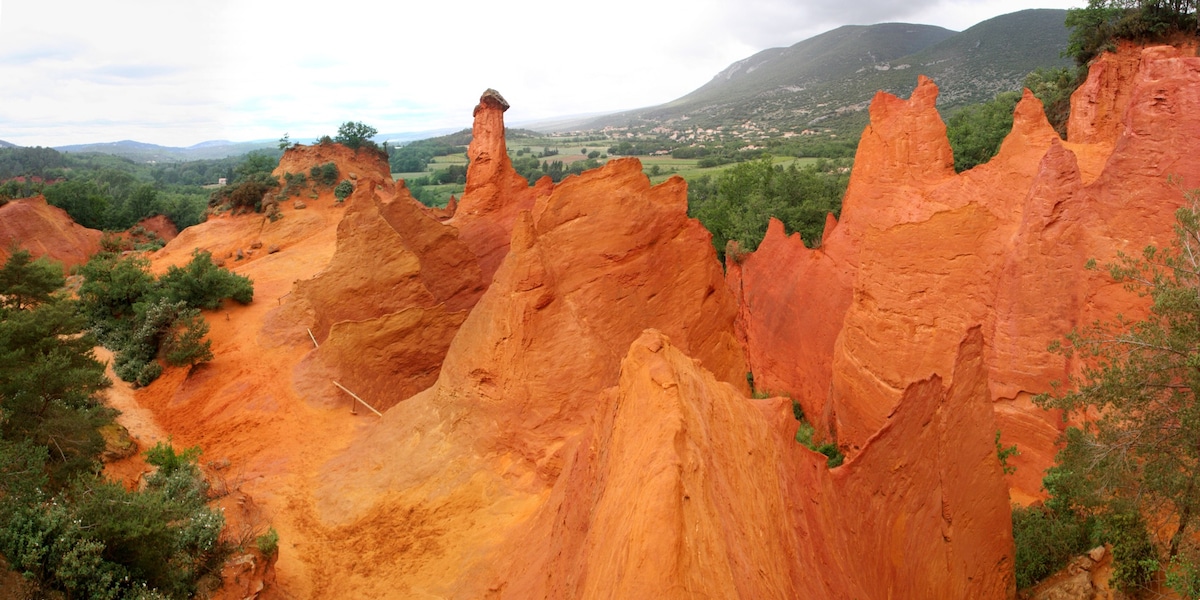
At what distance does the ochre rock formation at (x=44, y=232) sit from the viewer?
31.6 metres

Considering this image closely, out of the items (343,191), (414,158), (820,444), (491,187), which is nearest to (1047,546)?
(820,444)

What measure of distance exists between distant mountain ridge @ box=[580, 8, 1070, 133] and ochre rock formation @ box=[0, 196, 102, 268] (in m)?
71.5

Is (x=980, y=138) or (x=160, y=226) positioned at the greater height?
(x=160, y=226)

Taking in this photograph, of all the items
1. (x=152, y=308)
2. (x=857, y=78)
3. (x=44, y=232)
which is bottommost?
(x=152, y=308)

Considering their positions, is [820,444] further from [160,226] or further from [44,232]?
[160,226]

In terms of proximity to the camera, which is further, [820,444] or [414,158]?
[414,158]

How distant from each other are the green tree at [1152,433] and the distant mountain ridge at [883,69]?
57662 millimetres

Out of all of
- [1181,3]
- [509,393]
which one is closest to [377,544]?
[509,393]

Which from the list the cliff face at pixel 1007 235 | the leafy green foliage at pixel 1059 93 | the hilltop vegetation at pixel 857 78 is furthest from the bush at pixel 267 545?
the hilltop vegetation at pixel 857 78

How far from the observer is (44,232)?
108ft

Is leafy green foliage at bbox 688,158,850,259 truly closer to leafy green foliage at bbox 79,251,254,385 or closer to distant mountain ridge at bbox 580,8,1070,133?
leafy green foliage at bbox 79,251,254,385

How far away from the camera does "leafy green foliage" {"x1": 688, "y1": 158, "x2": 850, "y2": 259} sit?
31344 millimetres

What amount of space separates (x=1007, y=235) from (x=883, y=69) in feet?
390

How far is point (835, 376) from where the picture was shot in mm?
15148
